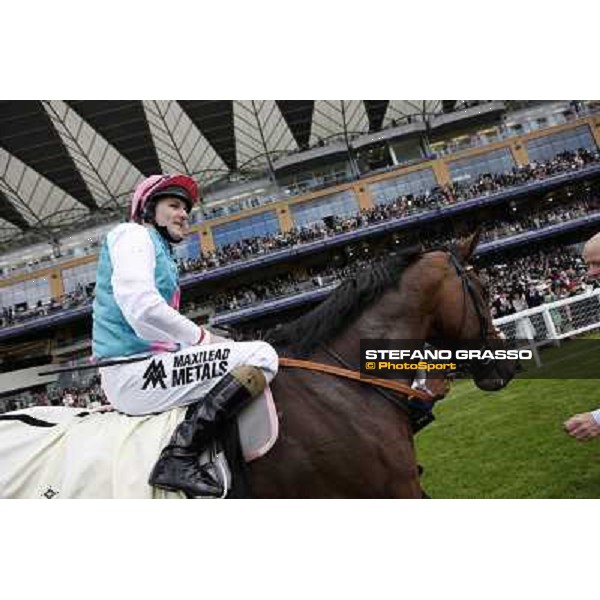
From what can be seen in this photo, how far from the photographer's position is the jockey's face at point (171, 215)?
169 centimetres

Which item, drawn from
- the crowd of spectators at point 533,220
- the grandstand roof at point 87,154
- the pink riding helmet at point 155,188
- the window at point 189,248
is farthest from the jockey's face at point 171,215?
the crowd of spectators at point 533,220

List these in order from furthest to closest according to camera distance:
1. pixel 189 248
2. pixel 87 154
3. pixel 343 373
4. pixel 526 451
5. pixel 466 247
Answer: pixel 189 248, pixel 87 154, pixel 526 451, pixel 466 247, pixel 343 373

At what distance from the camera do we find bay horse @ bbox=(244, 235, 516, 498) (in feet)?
4.81

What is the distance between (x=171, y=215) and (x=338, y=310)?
67cm

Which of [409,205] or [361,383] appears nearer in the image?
[361,383]

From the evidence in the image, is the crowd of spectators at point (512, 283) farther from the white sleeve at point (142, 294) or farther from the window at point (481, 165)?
the window at point (481, 165)

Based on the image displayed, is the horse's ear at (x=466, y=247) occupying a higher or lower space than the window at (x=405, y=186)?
lower

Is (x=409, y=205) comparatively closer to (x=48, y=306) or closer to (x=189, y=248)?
(x=189, y=248)

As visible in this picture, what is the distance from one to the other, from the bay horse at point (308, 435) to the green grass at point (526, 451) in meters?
0.60

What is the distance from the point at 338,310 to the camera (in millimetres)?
1714

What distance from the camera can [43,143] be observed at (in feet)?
15.4

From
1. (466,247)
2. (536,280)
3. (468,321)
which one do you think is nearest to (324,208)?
(536,280)

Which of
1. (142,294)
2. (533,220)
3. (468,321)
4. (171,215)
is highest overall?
(533,220)

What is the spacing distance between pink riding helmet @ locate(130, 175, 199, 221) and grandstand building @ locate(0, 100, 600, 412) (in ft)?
2.30
